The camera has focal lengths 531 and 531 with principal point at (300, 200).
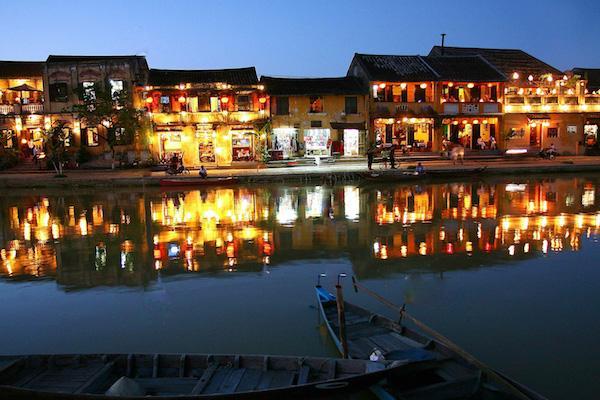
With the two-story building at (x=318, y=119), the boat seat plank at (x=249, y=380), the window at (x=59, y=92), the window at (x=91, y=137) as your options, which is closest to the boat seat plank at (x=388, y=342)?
the boat seat plank at (x=249, y=380)

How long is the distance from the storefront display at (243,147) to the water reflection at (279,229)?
9438 mm

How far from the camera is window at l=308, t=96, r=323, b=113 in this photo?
36.7m

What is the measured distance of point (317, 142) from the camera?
3700cm

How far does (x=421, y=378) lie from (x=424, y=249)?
27.1ft

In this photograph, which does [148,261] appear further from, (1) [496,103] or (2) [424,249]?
(1) [496,103]

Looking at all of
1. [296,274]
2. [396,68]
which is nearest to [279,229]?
[296,274]

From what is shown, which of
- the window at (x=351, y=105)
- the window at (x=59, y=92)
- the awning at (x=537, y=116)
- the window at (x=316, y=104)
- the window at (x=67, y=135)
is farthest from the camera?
the awning at (x=537, y=116)

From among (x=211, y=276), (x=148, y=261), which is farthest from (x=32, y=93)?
(x=211, y=276)

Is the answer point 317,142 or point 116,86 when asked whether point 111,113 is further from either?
point 317,142

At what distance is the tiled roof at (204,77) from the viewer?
3528cm

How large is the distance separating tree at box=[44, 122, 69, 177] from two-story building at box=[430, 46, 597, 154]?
97.5 ft

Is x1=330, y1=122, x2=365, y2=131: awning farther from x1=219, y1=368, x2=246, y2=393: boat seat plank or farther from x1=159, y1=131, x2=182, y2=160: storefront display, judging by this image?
x1=219, y1=368, x2=246, y2=393: boat seat plank

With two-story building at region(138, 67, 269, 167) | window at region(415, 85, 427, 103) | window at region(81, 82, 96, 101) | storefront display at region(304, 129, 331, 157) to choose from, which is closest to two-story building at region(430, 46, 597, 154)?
window at region(415, 85, 427, 103)

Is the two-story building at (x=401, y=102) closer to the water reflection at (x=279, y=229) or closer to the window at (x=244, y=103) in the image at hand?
the window at (x=244, y=103)
